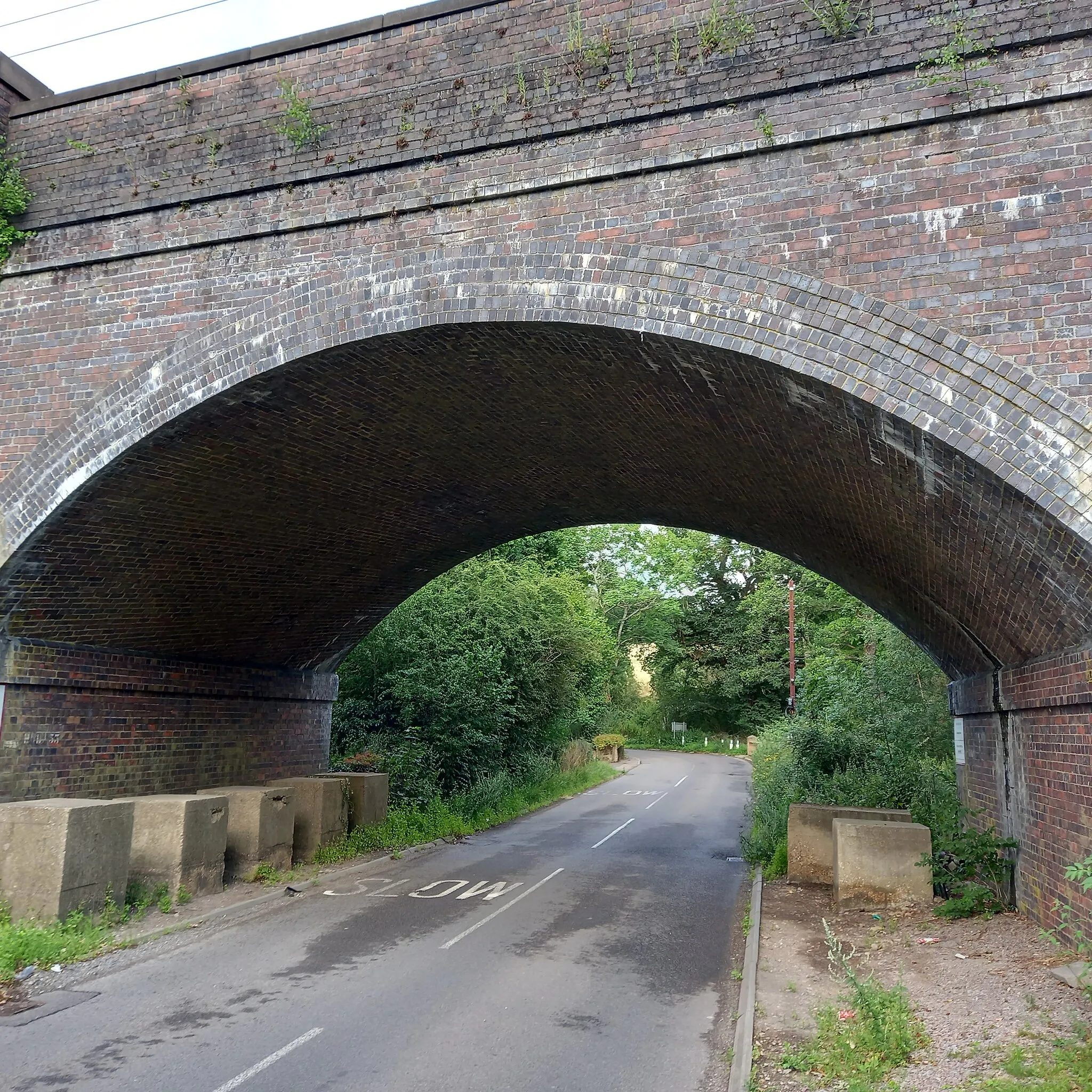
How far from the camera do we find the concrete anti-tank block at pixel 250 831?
1073cm

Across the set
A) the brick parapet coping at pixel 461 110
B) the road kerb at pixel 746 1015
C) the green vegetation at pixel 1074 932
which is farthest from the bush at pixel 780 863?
the brick parapet coping at pixel 461 110

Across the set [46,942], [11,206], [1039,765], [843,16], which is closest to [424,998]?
[46,942]

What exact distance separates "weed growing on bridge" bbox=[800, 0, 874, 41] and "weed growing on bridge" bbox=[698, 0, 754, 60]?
18.4 inches

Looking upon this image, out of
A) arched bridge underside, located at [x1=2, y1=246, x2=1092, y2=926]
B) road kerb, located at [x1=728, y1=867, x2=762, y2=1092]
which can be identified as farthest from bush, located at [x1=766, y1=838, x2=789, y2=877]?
arched bridge underside, located at [x1=2, y1=246, x2=1092, y2=926]

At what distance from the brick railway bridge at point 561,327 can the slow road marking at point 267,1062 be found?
5.15m

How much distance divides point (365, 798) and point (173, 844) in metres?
4.70

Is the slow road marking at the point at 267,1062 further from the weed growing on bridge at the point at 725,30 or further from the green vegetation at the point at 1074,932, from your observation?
the weed growing on bridge at the point at 725,30

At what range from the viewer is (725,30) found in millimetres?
7340

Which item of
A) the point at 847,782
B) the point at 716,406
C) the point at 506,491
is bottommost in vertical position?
the point at 847,782

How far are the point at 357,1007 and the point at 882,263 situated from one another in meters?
6.38

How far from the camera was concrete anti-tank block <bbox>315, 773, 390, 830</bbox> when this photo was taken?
1366 cm

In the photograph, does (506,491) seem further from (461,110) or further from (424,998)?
(424,998)

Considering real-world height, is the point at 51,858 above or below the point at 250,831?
above

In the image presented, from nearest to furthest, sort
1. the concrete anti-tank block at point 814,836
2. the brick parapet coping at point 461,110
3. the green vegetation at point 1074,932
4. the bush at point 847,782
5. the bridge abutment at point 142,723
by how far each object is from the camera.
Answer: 1. the green vegetation at point 1074,932
2. the brick parapet coping at point 461,110
3. the bridge abutment at point 142,723
4. the concrete anti-tank block at point 814,836
5. the bush at point 847,782
